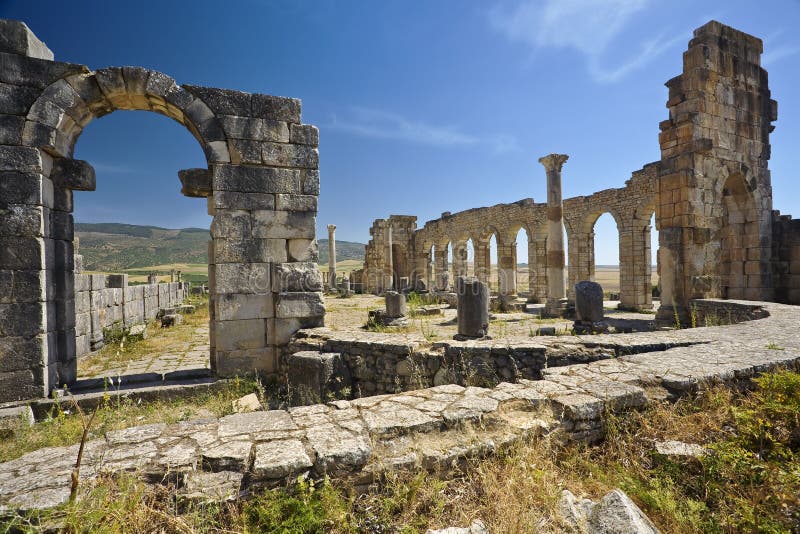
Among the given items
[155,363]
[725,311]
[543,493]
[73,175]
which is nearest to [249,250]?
[73,175]

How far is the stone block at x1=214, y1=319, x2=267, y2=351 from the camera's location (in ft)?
17.6

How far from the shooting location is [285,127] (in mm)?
5605

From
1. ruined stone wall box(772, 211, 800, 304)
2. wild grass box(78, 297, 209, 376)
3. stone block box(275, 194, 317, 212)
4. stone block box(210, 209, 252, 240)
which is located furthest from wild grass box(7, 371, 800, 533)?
ruined stone wall box(772, 211, 800, 304)

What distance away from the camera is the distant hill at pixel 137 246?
249ft

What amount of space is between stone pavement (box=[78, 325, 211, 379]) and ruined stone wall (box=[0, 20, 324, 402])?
4.40 feet

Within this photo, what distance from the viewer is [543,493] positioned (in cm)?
229

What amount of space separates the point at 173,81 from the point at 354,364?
183 inches

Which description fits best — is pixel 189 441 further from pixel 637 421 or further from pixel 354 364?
pixel 637 421

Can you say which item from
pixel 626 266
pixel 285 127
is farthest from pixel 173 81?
pixel 626 266

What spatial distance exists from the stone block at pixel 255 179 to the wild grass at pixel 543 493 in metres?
4.10

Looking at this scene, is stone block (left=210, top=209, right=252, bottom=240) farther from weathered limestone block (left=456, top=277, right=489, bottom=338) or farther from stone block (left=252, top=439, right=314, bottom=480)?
weathered limestone block (left=456, top=277, right=489, bottom=338)

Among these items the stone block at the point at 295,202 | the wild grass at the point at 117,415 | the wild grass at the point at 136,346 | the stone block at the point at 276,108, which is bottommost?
the wild grass at the point at 136,346

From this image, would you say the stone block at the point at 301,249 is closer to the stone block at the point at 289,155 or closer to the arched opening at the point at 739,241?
the stone block at the point at 289,155

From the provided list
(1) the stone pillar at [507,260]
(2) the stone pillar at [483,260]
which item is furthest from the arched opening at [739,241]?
(2) the stone pillar at [483,260]
